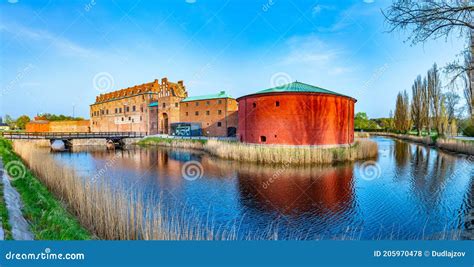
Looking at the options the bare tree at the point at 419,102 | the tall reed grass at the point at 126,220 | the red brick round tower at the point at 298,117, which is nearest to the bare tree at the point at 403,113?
the bare tree at the point at 419,102

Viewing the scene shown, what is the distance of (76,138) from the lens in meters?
28.6

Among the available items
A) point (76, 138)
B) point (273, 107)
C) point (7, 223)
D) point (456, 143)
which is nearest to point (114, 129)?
point (76, 138)

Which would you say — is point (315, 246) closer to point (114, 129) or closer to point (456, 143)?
point (456, 143)

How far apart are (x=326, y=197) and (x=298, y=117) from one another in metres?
10.00

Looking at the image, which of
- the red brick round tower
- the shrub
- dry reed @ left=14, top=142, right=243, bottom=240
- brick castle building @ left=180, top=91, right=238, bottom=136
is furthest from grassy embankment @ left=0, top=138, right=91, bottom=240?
the shrub

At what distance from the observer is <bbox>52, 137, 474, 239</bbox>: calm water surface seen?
5.97 m

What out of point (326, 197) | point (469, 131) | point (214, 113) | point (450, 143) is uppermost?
point (214, 113)

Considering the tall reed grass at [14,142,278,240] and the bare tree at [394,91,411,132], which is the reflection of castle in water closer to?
the tall reed grass at [14,142,278,240]

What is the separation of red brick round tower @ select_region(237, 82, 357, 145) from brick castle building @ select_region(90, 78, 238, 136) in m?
10.3

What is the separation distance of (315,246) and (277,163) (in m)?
10.6

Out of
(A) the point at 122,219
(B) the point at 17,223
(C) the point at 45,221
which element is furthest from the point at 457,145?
(B) the point at 17,223

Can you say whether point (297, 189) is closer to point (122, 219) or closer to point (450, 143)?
point (122, 219)

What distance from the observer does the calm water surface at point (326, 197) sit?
5.97 metres

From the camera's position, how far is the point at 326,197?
27.3 feet
